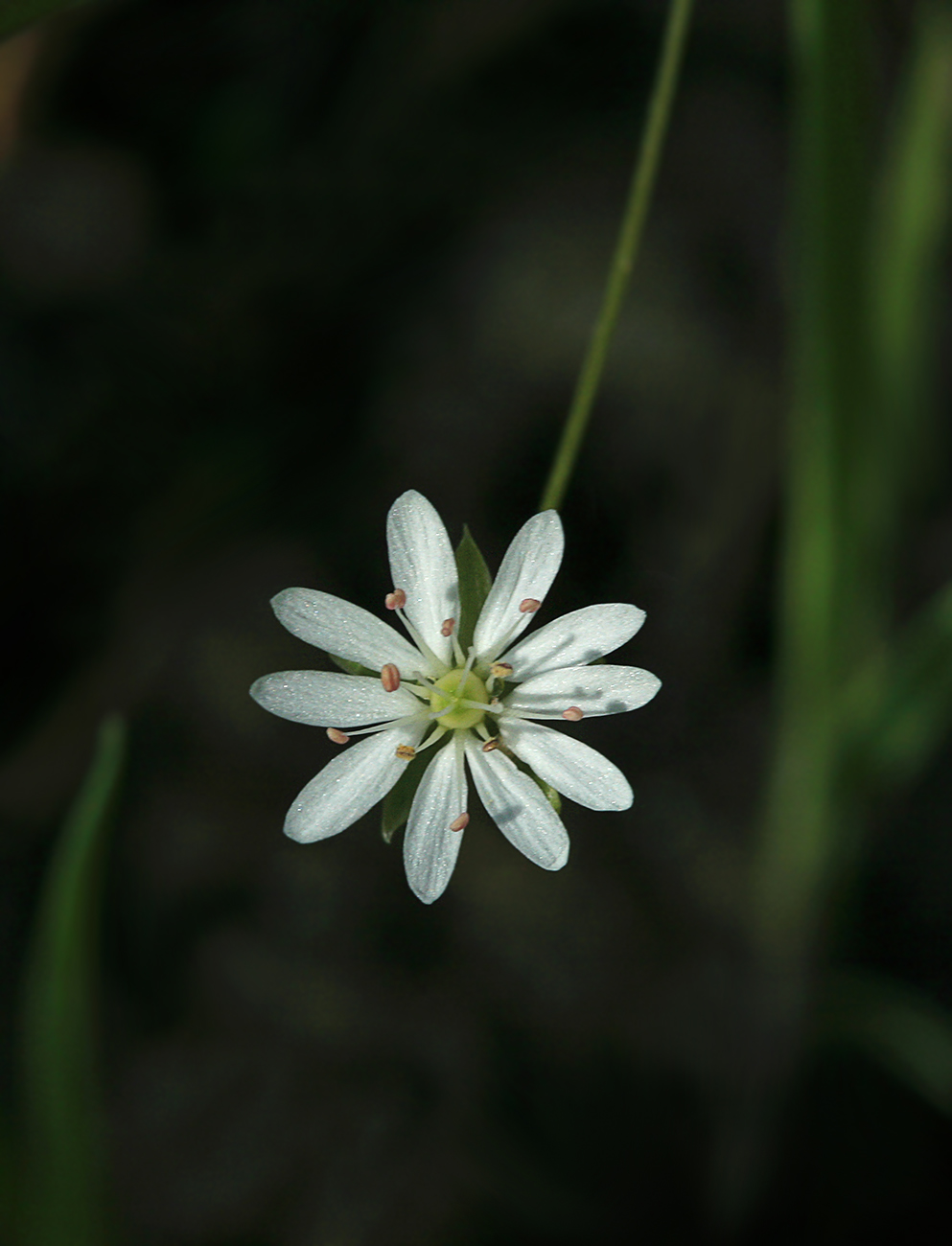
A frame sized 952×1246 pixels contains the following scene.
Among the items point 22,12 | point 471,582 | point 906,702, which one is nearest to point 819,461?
point 906,702

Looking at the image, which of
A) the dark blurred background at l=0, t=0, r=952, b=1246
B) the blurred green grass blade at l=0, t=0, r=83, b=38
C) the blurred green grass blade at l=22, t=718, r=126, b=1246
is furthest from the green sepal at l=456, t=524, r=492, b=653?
the dark blurred background at l=0, t=0, r=952, b=1246

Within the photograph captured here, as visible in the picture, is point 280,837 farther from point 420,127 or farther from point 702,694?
point 420,127

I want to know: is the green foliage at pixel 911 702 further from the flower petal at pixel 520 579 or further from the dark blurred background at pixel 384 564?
the flower petal at pixel 520 579

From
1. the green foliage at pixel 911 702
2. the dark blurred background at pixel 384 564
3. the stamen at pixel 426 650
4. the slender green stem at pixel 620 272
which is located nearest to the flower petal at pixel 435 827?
the stamen at pixel 426 650

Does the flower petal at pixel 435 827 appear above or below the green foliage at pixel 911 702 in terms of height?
below

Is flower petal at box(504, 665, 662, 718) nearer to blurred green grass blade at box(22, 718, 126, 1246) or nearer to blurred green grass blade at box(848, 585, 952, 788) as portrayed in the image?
blurred green grass blade at box(22, 718, 126, 1246)

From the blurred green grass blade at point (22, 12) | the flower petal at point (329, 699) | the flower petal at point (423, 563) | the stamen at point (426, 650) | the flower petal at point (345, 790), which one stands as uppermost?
the blurred green grass blade at point (22, 12)
